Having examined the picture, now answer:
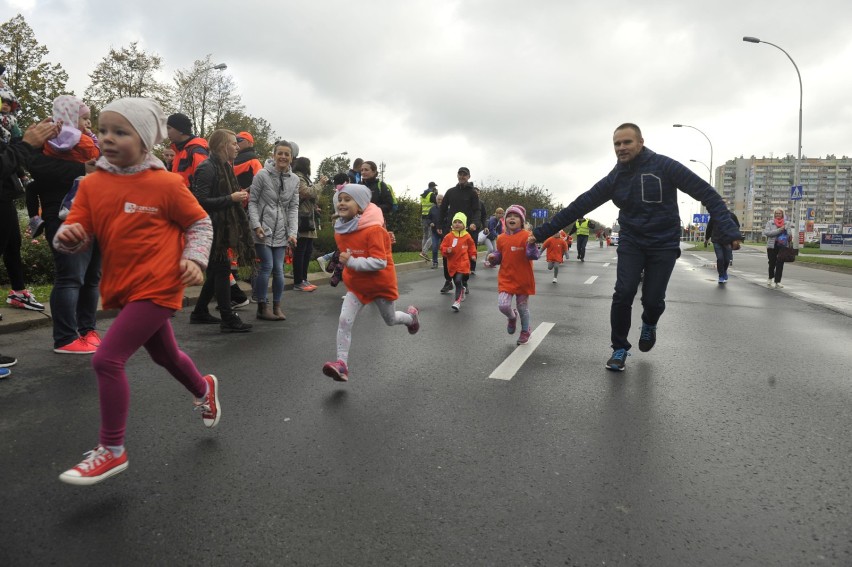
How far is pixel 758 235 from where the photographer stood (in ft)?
381

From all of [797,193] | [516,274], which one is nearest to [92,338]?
[516,274]

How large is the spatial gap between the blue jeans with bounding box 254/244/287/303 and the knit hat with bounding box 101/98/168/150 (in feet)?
12.6

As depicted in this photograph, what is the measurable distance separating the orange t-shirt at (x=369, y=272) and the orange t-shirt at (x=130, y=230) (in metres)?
1.77

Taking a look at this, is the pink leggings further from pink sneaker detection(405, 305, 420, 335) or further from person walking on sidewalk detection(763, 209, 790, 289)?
person walking on sidewalk detection(763, 209, 790, 289)

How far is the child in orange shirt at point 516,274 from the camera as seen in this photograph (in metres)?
5.99

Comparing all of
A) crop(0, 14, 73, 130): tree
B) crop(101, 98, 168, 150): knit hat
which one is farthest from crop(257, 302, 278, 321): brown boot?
crop(0, 14, 73, 130): tree

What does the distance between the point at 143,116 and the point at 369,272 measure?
206cm

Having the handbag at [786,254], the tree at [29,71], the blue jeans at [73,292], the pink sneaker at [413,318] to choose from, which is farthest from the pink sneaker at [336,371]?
the tree at [29,71]

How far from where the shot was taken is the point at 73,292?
15.2 ft

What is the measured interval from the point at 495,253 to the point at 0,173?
14.1 ft

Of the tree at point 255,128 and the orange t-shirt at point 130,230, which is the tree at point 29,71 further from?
the orange t-shirt at point 130,230

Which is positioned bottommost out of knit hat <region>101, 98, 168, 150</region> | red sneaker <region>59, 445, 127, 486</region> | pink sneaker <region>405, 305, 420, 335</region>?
red sneaker <region>59, 445, 127, 486</region>

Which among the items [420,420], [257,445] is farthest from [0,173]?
[420,420]

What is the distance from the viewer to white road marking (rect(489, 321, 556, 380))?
4613mm
